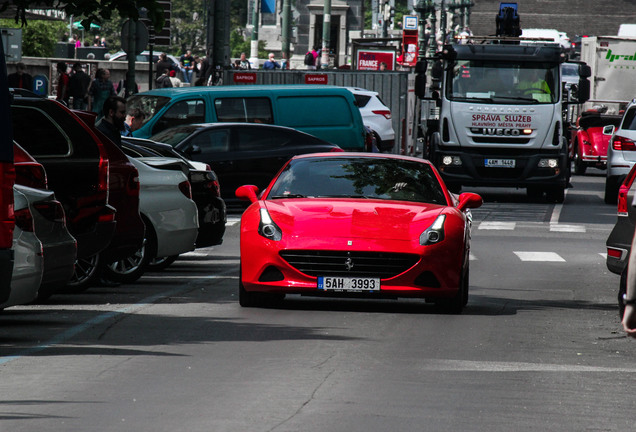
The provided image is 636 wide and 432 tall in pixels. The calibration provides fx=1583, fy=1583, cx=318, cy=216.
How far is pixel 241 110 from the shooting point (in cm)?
2844

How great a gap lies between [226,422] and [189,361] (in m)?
2.11

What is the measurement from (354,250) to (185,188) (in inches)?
154

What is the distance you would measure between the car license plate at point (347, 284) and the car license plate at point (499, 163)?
17799mm

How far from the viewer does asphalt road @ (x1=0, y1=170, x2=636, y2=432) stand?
7.76 meters

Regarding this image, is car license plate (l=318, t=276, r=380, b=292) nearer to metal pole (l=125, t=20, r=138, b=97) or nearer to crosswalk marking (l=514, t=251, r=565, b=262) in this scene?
crosswalk marking (l=514, t=251, r=565, b=262)

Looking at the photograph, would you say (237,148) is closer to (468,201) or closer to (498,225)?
(498,225)

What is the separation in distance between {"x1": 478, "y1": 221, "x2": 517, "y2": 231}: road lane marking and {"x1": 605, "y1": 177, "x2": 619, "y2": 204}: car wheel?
17.3 ft

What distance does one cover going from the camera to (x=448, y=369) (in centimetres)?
952

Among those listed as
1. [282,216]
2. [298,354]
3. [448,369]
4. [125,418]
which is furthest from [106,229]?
[125,418]

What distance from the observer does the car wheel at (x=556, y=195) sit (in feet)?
101

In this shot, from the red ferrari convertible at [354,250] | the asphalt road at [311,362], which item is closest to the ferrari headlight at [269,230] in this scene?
the red ferrari convertible at [354,250]

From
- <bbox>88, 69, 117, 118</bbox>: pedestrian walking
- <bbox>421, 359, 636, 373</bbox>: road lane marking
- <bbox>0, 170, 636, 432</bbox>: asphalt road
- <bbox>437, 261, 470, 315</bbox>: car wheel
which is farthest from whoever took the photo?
<bbox>88, 69, 117, 118</bbox>: pedestrian walking

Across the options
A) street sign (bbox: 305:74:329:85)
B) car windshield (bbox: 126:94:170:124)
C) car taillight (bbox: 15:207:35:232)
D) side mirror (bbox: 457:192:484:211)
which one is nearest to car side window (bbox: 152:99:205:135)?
car windshield (bbox: 126:94:170:124)

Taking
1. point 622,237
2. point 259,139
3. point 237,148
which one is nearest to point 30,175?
point 622,237
